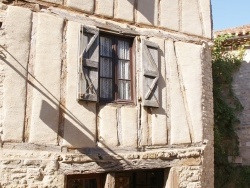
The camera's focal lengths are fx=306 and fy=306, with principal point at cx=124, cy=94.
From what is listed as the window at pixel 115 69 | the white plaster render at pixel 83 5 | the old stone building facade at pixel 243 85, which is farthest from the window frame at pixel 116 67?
the old stone building facade at pixel 243 85

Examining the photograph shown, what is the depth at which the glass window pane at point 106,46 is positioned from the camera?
557 cm

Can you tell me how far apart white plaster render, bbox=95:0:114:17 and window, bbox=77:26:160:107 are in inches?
14.6

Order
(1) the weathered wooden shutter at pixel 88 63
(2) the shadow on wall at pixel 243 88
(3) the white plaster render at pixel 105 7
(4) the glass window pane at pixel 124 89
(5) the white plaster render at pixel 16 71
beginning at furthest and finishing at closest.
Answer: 1. (2) the shadow on wall at pixel 243 88
2. (4) the glass window pane at pixel 124 89
3. (3) the white plaster render at pixel 105 7
4. (1) the weathered wooden shutter at pixel 88 63
5. (5) the white plaster render at pixel 16 71

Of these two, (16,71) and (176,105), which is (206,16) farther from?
(16,71)

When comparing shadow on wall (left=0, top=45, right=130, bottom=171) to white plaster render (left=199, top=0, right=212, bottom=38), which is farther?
white plaster render (left=199, top=0, right=212, bottom=38)

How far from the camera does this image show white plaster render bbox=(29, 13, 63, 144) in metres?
4.65

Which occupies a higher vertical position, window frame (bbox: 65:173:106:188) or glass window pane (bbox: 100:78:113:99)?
glass window pane (bbox: 100:78:113:99)

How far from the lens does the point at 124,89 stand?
566 centimetres

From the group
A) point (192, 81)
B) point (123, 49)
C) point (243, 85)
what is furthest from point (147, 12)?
point (243, 85)

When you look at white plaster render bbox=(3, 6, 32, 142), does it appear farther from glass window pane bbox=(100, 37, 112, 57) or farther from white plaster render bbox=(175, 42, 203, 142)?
white plaster render bbox=(175, 42, 203, 142)

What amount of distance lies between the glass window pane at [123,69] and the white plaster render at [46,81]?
120 centimetres

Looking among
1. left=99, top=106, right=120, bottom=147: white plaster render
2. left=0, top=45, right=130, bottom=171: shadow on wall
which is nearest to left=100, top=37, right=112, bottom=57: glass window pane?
left=99, top=106, right=120, bottom=147: white plaster render

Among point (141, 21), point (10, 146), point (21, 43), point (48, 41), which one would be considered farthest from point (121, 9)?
point (10, 146)

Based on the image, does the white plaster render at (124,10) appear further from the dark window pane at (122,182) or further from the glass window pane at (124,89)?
the dark window pane at (122,182)
